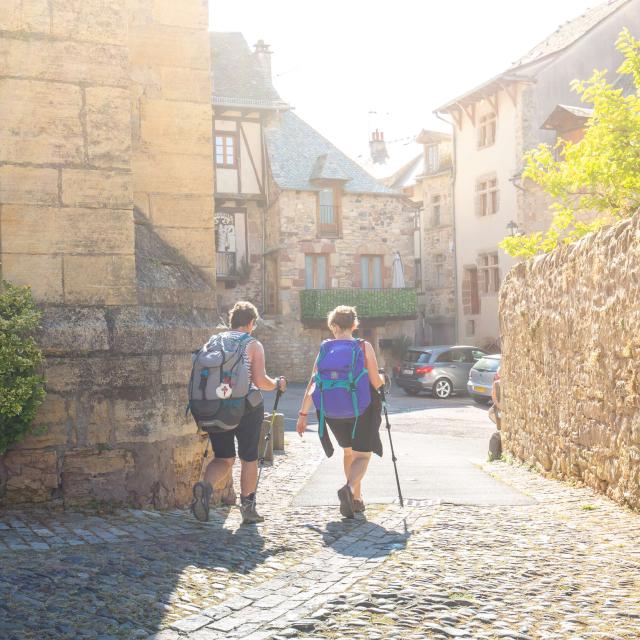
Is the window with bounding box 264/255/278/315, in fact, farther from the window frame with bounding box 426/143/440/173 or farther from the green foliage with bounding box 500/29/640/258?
the green foliage with bounding box 500/29/640/258

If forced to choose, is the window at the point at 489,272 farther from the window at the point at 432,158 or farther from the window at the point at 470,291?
the window at the point at 432,158

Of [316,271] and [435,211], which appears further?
[435,211]

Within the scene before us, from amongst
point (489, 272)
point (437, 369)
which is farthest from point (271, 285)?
point (437, 369)

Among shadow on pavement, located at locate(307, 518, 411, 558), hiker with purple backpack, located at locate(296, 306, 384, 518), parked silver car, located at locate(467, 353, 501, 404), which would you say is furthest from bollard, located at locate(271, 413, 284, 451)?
parked silver car, located at locate(467, 353, 501, 404)

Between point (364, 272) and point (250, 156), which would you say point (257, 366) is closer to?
point (250, 156)

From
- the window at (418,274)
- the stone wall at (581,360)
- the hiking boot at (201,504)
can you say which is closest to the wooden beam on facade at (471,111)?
the window at (418,274)

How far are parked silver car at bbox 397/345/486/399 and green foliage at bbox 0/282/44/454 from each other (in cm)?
1939

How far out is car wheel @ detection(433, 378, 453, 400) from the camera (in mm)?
24859

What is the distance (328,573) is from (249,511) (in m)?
1.50

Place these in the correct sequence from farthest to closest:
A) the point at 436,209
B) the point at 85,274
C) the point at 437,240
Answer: the point at 436,209 < the point at 437,240 < the point at 85,274

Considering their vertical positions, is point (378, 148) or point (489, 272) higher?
point (378, 148)

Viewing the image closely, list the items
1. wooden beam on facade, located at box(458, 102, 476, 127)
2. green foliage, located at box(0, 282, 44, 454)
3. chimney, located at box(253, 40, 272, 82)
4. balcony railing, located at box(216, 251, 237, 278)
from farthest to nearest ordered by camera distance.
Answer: chimney, located at box(253, 40, 272, 82) < wooden beam on facade, located at box(458, 102, 476, 127) < balcony railing, located at box(216, 251, 237, 278) < green foliage, located at box(0, 282, 44, 454)

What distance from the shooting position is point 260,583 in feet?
14.9

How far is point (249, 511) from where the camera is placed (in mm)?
6117
